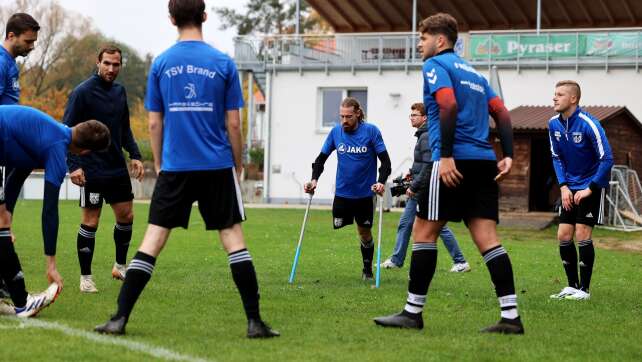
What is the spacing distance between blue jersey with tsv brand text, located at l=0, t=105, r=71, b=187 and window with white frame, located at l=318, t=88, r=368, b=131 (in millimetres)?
31748

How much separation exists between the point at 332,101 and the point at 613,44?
34.9ft

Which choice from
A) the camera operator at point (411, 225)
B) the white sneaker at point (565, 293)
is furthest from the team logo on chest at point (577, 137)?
the camera operator at point (411, 225)

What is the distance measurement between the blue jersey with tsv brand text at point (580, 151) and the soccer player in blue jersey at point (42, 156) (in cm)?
464

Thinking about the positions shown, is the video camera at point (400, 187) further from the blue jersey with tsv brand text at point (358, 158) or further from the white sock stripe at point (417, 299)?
the white sock stripe at point (417, 299)

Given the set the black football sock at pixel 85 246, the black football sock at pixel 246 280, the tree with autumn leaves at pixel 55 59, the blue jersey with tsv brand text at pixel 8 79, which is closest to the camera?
the black football sock at pixel 246 280

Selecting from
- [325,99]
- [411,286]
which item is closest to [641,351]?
[411,286]

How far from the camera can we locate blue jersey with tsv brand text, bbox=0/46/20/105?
8609 mm

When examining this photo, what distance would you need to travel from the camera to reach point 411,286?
25.2 feet

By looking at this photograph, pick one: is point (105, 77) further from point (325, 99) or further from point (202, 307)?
point (325, 99)

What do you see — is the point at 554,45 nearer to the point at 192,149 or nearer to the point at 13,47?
the point at 13,47

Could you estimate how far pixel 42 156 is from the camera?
7570mm

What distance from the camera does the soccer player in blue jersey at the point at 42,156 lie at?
24.1ft

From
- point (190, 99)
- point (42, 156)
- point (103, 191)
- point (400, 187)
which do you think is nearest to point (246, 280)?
point (190, 99)

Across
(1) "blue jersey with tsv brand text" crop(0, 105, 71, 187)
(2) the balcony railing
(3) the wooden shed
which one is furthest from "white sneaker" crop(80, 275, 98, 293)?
(2) the balcony railing
